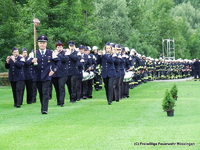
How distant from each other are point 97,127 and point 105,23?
62.6 metres

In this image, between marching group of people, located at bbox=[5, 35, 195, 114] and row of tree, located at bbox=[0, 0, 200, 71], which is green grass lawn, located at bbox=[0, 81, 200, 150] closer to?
marching group of people, located at bbox=[5, 35, 195, 114]

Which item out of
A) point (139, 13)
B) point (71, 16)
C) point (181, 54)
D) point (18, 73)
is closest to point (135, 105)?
point (18, 73)

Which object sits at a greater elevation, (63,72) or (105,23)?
(105,23)

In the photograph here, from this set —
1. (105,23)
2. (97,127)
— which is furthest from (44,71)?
(105,23)

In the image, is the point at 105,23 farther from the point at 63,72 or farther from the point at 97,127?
the point at 97,127

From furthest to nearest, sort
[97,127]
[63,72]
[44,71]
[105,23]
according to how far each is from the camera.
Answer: [105,23] < [63,72] < [44,71] < [97,127]

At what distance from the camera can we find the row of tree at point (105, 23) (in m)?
51.1

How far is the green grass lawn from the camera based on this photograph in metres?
15.0

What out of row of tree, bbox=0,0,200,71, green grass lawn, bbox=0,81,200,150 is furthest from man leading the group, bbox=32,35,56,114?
row of tree, bbox=0,0,200,71

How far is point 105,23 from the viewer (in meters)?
80.5

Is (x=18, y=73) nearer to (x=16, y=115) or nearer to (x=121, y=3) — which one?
(x=16, y=115)

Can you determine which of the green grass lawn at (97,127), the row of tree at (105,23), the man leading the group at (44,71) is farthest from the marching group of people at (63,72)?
the row of tree at (105,23)

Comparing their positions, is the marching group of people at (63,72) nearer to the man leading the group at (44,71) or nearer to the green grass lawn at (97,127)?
the man leading the group at (44,71)

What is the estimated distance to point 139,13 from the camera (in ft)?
305
